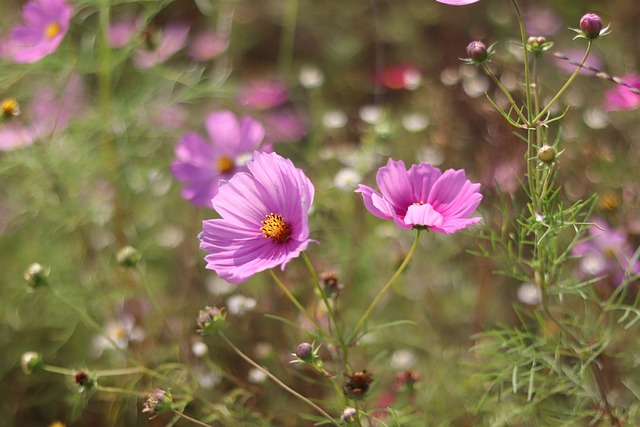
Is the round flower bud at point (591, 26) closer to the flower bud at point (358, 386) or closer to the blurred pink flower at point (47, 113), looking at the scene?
the flower bud at point (358, 386)

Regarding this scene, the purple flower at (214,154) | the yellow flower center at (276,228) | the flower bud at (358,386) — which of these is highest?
the yellow flower center at (276,228)

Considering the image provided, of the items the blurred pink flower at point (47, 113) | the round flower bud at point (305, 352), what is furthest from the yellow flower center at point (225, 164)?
the round flower bud at point (305, 352)

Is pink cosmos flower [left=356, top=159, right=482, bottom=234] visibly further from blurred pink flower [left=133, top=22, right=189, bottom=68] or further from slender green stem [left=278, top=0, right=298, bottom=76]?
slender green stem [left=278, top=0, right=298, bottom=76]

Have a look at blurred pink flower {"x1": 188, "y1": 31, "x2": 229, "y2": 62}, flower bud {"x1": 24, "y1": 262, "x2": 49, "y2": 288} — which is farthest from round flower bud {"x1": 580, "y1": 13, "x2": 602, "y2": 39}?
blurred pink flower {"x1": 188, "y1": 31, "x2": 229, "y2": 62}

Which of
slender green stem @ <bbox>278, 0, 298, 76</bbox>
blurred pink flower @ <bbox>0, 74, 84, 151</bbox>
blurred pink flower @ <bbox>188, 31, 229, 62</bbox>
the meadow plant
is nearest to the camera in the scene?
the meadow plant

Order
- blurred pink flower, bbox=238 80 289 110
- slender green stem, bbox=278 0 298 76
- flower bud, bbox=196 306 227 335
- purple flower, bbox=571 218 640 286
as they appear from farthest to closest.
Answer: slender green stem, bbox=278 0 298 76, blurred pink flower, bbox=238 80 289 110, purple flower, bbox=571 218 640 286, flower bud, bbox=196 306 227 335

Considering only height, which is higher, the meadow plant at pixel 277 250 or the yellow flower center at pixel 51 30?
the yellow flower center at pixel 51 30

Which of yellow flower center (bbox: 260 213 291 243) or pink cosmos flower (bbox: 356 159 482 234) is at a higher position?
pink cosmos flower (bbox: 356 159 482 234)

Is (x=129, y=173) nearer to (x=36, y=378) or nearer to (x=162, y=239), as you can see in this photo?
(x=162, y=239)

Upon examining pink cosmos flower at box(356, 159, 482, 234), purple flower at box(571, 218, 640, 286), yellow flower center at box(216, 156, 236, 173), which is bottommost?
purple flower at box(571, 218, 640, 286)
